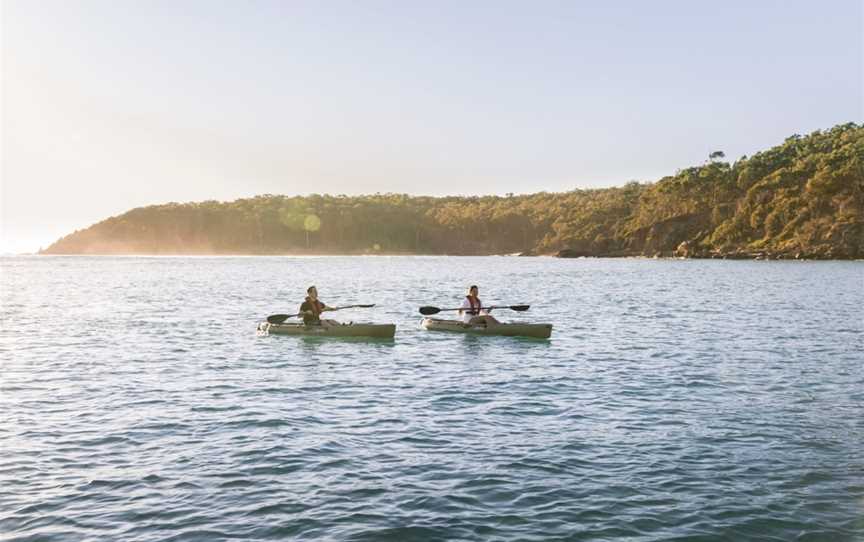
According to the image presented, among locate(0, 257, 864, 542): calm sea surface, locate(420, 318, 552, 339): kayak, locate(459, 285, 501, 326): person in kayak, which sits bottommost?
locate(0, 257, 864, 542): calm sea surface

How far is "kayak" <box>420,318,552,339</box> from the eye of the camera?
29.1m

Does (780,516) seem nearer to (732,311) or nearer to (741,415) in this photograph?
(741,415)

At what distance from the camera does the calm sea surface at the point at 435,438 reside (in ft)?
33.0

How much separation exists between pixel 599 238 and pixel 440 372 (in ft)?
599

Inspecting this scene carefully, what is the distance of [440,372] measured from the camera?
72.4ft

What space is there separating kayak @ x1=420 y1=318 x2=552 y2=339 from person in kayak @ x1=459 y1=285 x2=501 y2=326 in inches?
7.0

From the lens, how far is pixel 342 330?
96.7 feet

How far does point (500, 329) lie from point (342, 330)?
19.7 ft

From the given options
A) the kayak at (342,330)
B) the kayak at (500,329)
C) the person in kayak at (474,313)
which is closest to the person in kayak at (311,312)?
the kayak at (342,330)

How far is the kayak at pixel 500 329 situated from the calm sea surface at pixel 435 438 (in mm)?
346

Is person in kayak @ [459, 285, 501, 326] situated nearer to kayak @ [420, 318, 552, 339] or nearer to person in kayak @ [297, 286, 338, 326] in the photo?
kayak @ [420, 318, 552, 339]

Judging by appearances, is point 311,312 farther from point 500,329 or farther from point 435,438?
point 435,438

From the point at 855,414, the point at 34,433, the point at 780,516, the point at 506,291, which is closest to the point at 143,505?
the point at 34,433

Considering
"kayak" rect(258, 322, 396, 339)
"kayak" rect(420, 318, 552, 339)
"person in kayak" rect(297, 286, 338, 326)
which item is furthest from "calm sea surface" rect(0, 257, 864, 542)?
"person in kayak" rect(297, 286, 338, 326)
